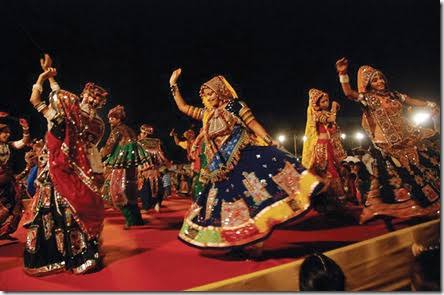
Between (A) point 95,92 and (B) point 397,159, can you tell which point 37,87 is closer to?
(A) point 95,92

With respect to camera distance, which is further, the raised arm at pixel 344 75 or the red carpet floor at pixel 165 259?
the raised arm at pixel 344 75

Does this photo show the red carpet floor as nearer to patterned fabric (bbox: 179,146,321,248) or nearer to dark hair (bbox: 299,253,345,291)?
patterned fabric (bbox: 179,146,321,248)

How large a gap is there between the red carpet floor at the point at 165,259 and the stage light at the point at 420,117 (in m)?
1.19

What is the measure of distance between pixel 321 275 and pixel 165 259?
1831 mm

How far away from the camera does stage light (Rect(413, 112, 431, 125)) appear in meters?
4.21

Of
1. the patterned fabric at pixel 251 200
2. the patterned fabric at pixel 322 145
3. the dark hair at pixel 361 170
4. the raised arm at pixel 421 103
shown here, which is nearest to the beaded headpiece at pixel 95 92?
the patterned fabric at pixel 251 200

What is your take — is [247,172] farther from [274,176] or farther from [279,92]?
[279,92]

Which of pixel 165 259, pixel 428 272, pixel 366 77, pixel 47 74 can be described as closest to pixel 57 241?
pixel 165 259

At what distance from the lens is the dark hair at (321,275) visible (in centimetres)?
183

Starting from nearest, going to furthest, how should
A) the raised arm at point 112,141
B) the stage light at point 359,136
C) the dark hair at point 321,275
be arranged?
the dark hair at point 321,275
the raised arm at point 112,141
the stage light at point 359,136

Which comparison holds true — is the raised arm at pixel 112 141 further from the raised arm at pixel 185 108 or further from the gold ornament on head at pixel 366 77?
the gold ornament on head at pixel 366 77

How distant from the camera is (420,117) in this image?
4414mm

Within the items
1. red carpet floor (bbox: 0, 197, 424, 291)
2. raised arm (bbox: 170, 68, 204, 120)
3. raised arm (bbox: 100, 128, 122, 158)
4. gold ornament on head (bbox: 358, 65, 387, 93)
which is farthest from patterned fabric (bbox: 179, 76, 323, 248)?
raised arm (bbox: 100, 128, 122, 158)

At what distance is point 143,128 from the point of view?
7336 mm
